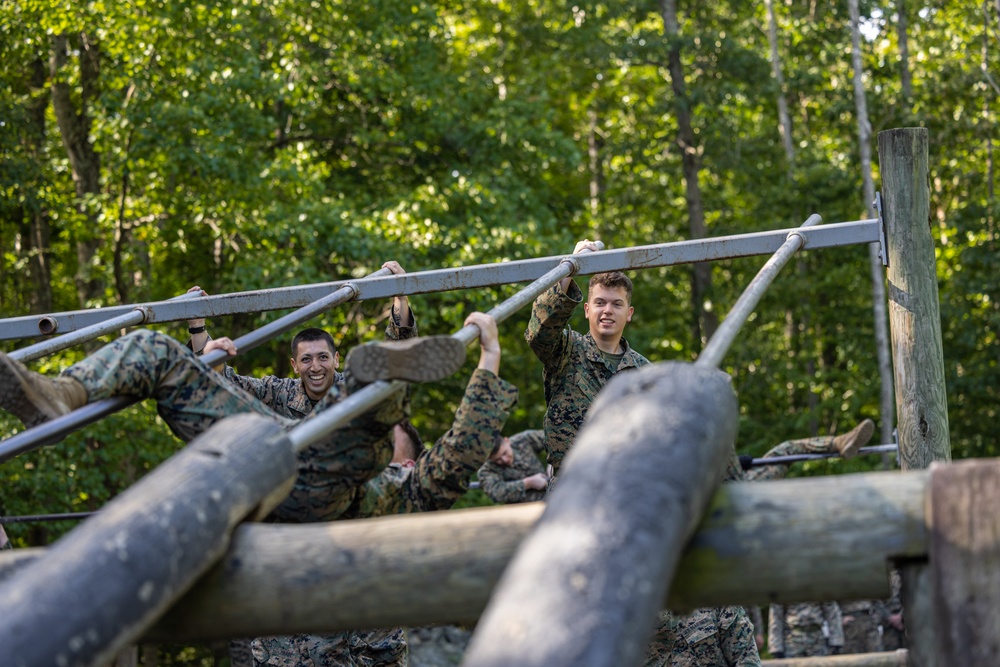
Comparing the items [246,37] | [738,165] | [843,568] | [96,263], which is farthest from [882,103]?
[843,568]

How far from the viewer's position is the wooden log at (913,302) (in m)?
4.95

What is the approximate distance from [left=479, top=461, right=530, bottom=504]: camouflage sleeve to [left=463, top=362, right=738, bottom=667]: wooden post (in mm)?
5371

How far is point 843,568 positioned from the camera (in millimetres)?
2643

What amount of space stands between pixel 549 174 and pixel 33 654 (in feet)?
55.5

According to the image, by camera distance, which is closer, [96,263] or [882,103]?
[96,263]

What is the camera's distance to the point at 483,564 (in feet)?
8.66

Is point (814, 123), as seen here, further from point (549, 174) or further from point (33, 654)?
point (33, 654)

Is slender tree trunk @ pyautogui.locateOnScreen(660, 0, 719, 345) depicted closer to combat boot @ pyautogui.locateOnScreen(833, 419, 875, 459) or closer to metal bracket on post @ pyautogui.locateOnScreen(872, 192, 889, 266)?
combat boot @ pyautogui.locateOnScreen(833, 419, 875, 459)

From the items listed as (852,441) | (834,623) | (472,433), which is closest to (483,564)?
(472,433)

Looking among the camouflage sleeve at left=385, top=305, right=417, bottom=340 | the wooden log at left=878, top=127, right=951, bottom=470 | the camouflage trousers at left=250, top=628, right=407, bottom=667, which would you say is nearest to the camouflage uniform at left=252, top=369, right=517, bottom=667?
the camouflage trousers at left=250, top=628, right=407, bottom=667

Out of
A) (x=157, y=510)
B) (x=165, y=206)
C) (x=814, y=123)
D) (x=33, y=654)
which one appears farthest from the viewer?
(x=814, y=123)

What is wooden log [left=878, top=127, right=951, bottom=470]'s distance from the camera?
495cm

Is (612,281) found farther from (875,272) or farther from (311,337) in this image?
(875,272)

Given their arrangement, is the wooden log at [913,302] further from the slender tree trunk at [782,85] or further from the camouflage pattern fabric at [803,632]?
the slender tree trunk at [782,85]
